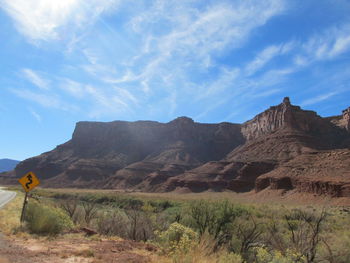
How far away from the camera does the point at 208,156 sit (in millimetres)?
140000

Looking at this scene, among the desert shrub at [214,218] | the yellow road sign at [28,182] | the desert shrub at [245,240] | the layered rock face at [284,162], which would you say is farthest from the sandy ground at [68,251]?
the layered rock face at [284,162]

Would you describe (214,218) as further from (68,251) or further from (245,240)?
(68,251)

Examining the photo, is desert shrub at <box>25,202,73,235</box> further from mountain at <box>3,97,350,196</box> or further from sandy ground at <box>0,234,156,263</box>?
mountain at <box>3,97,350,196</box>

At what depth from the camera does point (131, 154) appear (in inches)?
5655

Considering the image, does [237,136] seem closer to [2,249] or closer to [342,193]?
[342,193]

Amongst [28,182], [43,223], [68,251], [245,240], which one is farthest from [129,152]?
[68,251]

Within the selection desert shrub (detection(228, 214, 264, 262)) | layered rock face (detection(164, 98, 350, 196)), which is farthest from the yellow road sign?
layered rock face (detection(164, 98, 350, 196))

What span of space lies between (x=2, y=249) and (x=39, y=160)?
474 ft

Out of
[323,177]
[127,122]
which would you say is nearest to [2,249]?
[323,177]

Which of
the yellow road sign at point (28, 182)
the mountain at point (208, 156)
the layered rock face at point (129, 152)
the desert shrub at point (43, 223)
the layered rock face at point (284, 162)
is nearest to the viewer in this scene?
the desert shrub at point (43, 223)

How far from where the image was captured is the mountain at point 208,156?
6619 cm

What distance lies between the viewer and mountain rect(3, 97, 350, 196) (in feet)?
217

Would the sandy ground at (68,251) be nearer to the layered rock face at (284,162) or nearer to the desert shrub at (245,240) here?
the desert shrub at (245,240)

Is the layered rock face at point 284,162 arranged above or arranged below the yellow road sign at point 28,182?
above
